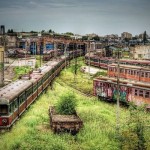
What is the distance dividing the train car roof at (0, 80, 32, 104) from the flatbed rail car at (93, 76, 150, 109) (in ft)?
29.2

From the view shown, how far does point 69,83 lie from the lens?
39.9 meters

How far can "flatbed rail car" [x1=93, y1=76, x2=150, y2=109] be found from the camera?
2669 centimetres

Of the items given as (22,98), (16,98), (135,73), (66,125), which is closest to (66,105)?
(22,98)

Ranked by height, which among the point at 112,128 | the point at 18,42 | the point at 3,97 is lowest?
the point at 112,128

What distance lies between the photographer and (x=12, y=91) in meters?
20.9

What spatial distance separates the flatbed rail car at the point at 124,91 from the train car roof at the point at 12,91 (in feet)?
29.2

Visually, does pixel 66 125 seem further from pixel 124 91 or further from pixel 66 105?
pixel 124 91

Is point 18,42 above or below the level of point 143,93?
above

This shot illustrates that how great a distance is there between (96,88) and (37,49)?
50.5 metres

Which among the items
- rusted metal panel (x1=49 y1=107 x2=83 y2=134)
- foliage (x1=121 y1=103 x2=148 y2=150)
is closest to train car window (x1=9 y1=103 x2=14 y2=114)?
rusted metal panel (x1=49 y1=107 x2=83 y2=134)

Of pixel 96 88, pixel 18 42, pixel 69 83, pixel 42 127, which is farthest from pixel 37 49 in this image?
pixel 42 127

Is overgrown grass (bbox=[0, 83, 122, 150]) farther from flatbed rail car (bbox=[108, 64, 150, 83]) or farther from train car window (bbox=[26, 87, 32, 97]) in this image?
flatbed rail car (bbox=[108, 64, 150, 83])

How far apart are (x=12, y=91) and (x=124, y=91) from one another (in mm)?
11814

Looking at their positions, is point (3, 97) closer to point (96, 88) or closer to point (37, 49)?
point (96, 88)
